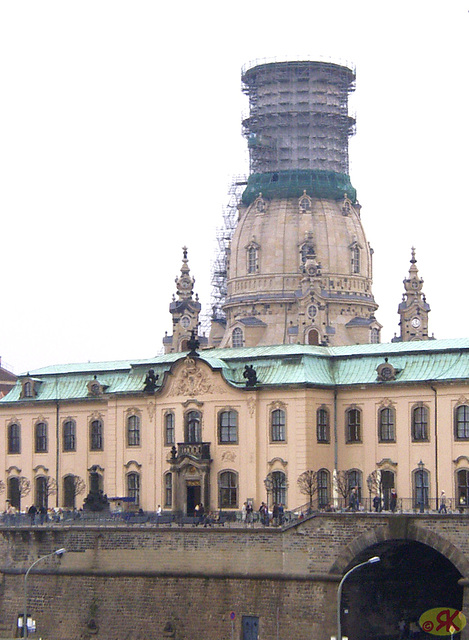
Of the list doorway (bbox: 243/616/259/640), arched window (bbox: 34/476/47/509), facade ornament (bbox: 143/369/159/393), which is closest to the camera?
doorway (bbox: 243/616/259/640)

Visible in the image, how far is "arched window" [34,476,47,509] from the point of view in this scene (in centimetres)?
11694

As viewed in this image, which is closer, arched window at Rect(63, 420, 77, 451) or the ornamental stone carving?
the ornamental stone carving

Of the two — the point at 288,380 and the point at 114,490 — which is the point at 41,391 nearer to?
the point at 114,490

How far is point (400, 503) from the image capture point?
98500 millimetres

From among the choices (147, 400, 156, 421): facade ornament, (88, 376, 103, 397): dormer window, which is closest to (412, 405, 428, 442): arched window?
(147, 400, 156, 421): facade ornament

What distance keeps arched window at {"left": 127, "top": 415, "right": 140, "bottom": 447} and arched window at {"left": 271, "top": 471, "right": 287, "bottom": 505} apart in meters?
11.6

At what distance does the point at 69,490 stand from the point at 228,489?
579 inches

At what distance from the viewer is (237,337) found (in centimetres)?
14312

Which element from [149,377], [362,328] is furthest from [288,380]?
[362,328]

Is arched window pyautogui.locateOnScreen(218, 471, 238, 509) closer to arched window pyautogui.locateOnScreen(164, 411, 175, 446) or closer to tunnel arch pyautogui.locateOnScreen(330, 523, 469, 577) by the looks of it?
arched window pyautogui.locateOnScreen(164, 411, 175, 446)

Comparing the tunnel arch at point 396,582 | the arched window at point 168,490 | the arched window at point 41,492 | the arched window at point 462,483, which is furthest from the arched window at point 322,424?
the arched window at point 41,492

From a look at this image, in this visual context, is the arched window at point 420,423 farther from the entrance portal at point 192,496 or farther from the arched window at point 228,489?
the entrance portal at point 192,496

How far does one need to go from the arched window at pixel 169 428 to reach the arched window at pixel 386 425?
1435 centimetres

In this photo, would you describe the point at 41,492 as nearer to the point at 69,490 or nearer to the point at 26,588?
the point at 69,490
